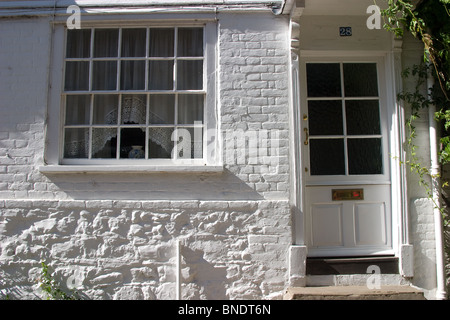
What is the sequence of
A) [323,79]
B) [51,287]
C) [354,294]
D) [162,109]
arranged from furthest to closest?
[323,79] → [162,109] → [51,287] → [354,294]

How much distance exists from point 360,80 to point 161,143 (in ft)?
8.69

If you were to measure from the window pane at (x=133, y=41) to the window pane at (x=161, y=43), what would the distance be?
0.38ft

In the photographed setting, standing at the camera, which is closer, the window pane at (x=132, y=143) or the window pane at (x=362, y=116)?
the window pane at (x=132, y=143)

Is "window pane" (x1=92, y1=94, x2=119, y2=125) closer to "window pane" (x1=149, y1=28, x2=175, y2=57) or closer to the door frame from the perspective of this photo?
"window pane" (x1=149, y1=28, x2=175, y2=57)

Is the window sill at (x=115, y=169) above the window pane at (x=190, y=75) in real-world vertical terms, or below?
Result: below

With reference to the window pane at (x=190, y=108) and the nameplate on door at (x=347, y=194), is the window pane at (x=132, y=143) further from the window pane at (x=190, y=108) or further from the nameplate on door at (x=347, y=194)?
the nameplate on door at (x=347, y=194)

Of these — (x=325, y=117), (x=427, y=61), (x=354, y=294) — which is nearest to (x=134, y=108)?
(x=325, y=117)

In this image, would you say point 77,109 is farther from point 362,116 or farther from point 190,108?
point 362,116

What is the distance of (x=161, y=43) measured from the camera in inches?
177

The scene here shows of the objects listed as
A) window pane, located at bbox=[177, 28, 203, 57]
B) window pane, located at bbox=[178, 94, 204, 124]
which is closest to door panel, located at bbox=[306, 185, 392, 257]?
window pane, located at bbox=[178, 94, 204, 124]

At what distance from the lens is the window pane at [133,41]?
4496 millimetres

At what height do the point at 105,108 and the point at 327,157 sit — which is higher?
the point at 105,108

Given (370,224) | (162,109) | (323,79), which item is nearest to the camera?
(370,224)

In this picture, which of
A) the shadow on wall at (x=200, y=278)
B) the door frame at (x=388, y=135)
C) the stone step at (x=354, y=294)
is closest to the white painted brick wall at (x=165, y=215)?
the shadow on wall at (x=200, y=278)
